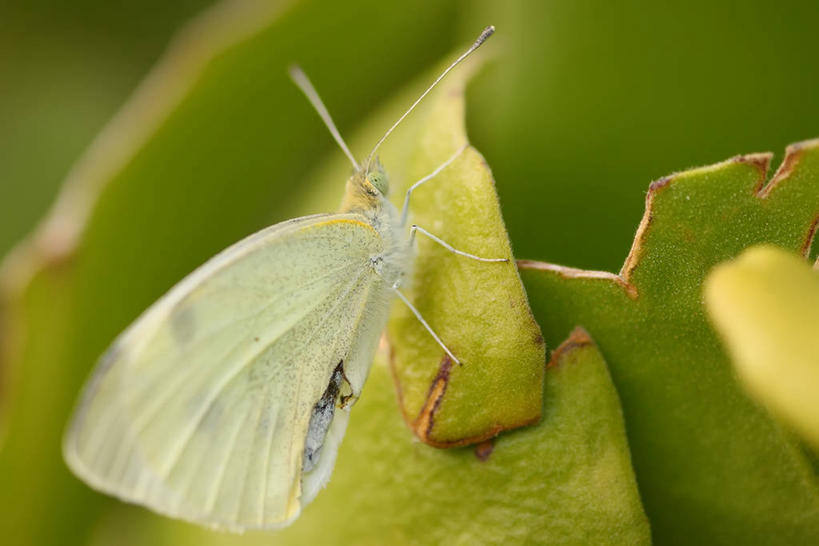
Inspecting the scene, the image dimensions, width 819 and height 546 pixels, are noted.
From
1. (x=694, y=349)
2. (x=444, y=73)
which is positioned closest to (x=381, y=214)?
(x=444, y=73)

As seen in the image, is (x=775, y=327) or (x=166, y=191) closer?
(x=775, y=327)

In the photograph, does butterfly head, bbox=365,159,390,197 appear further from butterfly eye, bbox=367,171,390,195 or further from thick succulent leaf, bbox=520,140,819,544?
thick succulent leaf, bbox=520,140,819,544

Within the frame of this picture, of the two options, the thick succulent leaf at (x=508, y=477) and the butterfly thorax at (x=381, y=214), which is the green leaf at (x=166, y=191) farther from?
the thick succulent leaf at (x=508, y=477)

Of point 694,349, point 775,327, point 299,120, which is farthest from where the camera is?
point 299,120

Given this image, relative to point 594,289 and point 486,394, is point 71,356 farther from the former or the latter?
point 594,289

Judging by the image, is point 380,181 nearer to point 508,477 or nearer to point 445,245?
point 445,245

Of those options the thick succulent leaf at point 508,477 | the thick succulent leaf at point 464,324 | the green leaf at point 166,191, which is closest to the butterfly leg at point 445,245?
the thick succulent leaf at point 464,324
